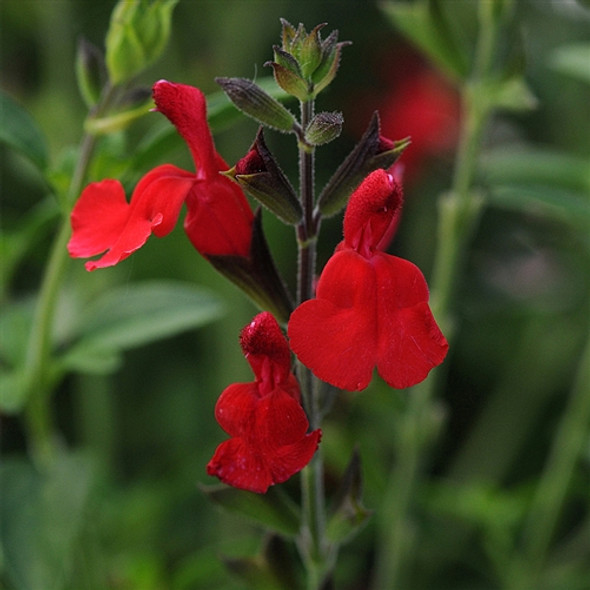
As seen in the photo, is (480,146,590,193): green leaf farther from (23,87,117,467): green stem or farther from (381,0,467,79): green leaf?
(23,87,117,467): green stem

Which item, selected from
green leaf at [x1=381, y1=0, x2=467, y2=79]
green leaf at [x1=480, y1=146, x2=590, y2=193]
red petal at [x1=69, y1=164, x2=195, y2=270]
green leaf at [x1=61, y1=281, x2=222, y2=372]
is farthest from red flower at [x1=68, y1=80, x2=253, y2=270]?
green leaf at [x1=480, y1=146, x2=590, y2=193]

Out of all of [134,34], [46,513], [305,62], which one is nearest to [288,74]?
[305,62]

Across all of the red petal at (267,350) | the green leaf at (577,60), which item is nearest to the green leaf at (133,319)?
the red petal at (267,350)

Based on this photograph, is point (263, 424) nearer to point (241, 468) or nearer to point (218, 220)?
point (241, 468)

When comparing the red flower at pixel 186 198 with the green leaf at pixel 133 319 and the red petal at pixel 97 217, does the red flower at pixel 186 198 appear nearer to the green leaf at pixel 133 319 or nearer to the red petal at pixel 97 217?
the red petal at pixel 97 217

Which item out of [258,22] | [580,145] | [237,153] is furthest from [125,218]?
[580,145]

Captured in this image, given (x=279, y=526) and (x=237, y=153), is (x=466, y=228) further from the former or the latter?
(x=237, y=153)

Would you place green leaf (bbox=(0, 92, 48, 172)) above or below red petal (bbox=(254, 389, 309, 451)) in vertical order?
above
